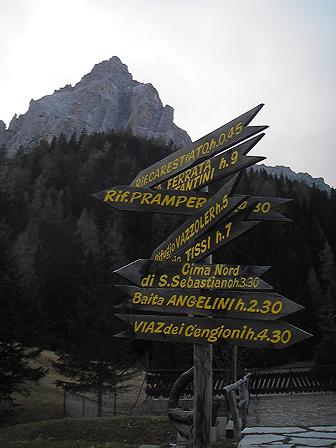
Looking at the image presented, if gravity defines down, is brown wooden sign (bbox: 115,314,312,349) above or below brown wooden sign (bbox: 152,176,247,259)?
below

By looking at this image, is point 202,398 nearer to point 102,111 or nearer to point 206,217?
point 206,217

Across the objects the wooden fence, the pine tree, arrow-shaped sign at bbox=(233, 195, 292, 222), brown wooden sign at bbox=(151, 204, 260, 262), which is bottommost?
the wooden fence

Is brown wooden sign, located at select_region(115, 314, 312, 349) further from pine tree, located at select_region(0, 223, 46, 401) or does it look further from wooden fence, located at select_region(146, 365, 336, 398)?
pine tree, located at select_region(0, 223, 46, 401)

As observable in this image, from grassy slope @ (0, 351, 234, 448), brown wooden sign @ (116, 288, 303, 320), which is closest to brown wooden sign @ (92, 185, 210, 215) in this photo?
brown wooden sign @ (116, 288, 303, 320)

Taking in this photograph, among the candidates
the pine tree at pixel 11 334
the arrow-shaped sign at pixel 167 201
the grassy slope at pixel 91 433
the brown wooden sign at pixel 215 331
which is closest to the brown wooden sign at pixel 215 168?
the arrow-shaped sign at pixel 167 201

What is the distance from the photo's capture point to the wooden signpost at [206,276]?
17.8 feet

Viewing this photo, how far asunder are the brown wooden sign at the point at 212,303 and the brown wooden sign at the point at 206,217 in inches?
25.1

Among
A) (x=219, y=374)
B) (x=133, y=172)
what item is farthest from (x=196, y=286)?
(x=133, y=172)

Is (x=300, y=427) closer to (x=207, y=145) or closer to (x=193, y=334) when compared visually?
(x=193, y=334)

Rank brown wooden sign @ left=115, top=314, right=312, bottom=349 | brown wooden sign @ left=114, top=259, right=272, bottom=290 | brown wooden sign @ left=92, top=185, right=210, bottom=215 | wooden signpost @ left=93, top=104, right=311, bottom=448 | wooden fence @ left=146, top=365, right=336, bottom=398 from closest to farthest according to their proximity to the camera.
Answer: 1. brown wooden sign @ left=115, top=314, right=312, bottom=349
2. wooden signpost @ left=93, top=104, right=311, bottom=448
3. brown wooden sign @ left=114, top=259, right=272, bottom=290
4. brown wooden sign @ left=92, top=185, right=210, bottom=215
5. wooden fence @ left=146, top=365, right=336, bottom=398

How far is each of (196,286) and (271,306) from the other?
0.95 meters

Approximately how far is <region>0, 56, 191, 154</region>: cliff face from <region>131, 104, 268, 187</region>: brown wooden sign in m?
156

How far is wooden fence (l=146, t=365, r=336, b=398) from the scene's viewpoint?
2069cm

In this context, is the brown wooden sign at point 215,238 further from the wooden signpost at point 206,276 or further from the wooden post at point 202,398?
the wooden post at point 202,398
